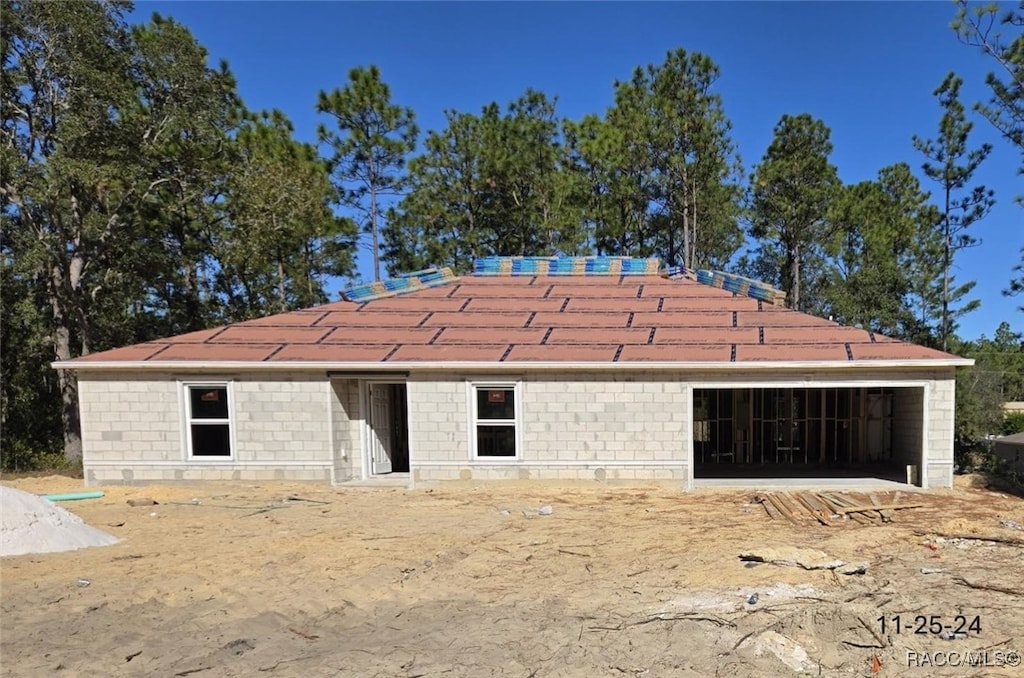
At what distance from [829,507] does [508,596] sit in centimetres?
650

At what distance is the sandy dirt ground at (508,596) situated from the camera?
4688 mm

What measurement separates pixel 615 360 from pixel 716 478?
386 centimetres

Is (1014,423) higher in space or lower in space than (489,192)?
lower

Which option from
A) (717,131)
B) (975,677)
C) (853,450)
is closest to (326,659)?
(975,677)

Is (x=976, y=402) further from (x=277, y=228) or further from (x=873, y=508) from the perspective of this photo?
(x=277, y=228)

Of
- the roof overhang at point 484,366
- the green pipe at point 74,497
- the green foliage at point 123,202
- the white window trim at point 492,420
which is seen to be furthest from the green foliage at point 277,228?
the white window trim at point 492,420

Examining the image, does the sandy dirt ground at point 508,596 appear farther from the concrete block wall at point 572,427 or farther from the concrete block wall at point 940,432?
the concrete block wall at point 572,427

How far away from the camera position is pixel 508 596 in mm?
6066

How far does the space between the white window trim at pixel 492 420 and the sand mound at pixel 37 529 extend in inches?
236

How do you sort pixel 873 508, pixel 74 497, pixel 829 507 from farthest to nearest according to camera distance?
pixel 74 497 < pixel 829 507 < pixel 873 508

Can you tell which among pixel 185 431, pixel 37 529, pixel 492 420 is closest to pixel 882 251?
pixel 492 420

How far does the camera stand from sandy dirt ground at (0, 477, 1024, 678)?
4.69 metres

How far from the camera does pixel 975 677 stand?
4.32 metres

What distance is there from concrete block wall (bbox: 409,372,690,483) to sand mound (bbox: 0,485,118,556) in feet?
17.9
